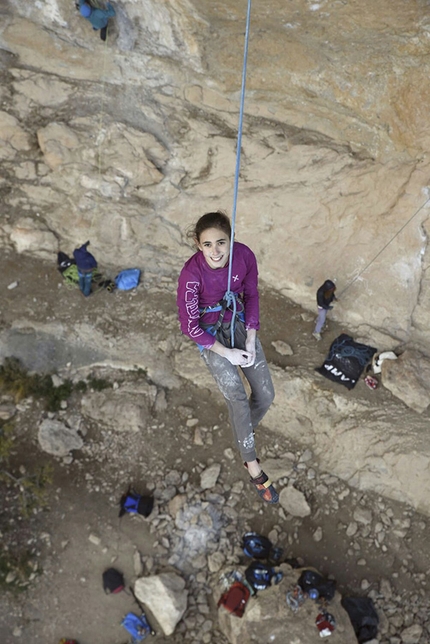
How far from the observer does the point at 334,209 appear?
21.8 ft

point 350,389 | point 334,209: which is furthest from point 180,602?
point 334,209

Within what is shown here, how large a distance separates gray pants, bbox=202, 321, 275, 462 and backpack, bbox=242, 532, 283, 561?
2.42 metres

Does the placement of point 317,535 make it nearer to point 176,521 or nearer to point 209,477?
point 209,477

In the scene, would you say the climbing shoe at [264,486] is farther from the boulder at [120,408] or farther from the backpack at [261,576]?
the boulder at [120,408]

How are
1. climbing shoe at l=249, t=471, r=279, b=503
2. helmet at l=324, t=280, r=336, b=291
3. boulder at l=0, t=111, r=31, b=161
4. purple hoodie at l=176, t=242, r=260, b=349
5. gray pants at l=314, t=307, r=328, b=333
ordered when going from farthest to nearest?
boulder at l=0, t=111, r=31, b=161 < gray pants at l=314, t=307, r=328, b=333 < helmet at l=324, t=280, r=336, b=291 < climbing shoe at l=249, t=471, r=279, b=503 < purple hoodie at l=176, t=242, r=260, b=349

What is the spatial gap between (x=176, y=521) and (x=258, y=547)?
1.15 metres

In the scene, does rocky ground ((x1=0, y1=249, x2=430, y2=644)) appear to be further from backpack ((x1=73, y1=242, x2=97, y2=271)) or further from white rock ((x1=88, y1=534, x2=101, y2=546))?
backpack ((x1=73, y1=242, x2=97, y2=271))

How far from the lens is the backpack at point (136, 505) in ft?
20.5

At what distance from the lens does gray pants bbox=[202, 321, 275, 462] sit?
13.1ft

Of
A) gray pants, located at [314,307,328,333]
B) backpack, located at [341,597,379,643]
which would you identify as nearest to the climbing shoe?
backpack, located at [341,597,379,643]

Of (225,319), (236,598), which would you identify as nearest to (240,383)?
(225,319)

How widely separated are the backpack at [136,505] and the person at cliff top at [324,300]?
11.1ft

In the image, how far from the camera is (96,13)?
5883mm

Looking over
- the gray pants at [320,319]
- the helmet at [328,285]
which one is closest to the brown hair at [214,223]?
the helmet at [328,285]
